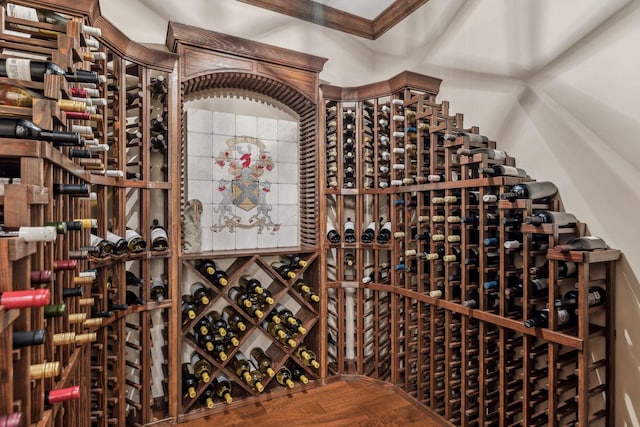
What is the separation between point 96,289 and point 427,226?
2005 millimetres

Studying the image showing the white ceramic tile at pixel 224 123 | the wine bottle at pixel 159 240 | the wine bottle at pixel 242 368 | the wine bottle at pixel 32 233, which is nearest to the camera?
the wine bottle at pixel 32 233

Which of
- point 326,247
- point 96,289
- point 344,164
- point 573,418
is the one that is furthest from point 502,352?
point 96,289

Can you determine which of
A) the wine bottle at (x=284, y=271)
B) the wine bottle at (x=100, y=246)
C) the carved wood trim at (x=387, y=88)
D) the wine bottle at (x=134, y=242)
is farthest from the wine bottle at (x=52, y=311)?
the carved wood trim at (x=387, y=88)

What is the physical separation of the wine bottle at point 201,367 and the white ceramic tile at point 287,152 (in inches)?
60.6

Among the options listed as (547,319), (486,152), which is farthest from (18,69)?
(547,319)

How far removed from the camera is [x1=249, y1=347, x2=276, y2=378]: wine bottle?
7.83 feet

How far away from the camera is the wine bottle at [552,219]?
1.60 meters

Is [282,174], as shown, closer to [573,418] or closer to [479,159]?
[479,159]

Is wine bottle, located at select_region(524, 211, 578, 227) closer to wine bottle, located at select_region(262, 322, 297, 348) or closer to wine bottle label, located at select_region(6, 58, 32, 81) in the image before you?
wine bottle, located at select_region(262, 322, 297, 348)

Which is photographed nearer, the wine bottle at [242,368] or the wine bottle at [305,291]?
the wine bottle at [242,368]

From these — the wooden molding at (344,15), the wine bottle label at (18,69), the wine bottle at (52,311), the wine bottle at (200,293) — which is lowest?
the wine bottle at (200,293)

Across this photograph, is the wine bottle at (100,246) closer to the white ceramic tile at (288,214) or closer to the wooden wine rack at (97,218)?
the wooden wine rack at (97,218)

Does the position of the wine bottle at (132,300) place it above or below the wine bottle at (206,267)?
below

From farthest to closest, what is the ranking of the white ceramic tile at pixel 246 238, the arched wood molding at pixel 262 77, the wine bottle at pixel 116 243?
the white ceramic tile at pixel 246 238, the arched wood molding at pixel 262 77, the wine bottle at pixel 116 243
